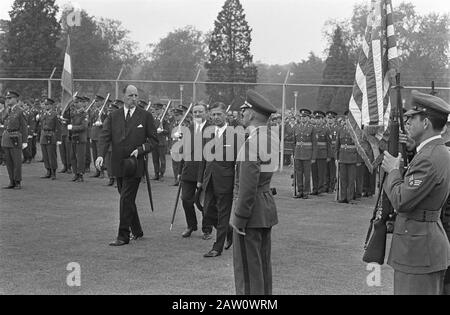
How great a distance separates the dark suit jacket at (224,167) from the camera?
773 centimetres

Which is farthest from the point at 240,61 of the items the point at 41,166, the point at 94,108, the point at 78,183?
the point at 78,183

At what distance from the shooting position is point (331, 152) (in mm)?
15094

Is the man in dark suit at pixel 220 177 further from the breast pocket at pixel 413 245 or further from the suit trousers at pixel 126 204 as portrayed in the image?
the breast pocket at pixel 413 245

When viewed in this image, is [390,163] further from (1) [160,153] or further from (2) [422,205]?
(1) [160,153]

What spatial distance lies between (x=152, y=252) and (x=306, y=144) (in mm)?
7431

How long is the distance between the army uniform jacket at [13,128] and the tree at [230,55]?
762cm

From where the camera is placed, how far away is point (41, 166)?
19.0 meters

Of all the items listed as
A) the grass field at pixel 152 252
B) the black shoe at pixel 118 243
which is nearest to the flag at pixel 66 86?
the grass field at pixel 152 252

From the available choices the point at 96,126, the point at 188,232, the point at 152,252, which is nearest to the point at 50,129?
the point at 96,126

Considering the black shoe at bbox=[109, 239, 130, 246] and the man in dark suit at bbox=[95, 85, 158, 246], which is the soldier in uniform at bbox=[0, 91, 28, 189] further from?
the black shoe at bbox=[109, 239, 130, 246]

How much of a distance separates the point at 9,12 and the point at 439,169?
32.7 meters

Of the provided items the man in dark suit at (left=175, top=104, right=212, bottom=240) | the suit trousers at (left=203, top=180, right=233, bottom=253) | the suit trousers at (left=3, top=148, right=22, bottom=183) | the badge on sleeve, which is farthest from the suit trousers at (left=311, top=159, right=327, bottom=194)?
the badge on sleeve

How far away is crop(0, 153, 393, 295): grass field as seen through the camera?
20.2 ft

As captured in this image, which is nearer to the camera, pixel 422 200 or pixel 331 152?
pixel 422 200
